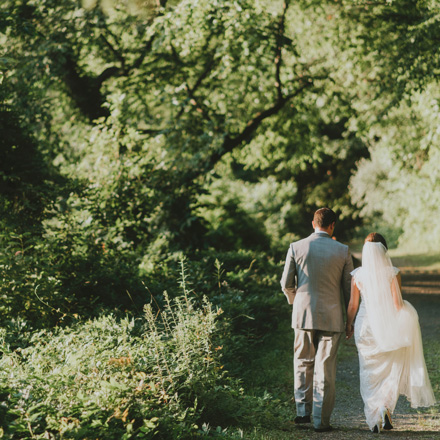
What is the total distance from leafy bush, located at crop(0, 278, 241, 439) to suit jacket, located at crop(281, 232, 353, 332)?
2.94 feet

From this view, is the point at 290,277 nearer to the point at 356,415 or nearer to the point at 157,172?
the point at 356,415

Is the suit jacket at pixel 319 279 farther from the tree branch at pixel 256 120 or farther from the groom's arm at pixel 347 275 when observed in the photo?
the tree branch at pixel 256 120

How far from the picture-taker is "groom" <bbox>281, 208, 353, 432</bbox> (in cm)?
528

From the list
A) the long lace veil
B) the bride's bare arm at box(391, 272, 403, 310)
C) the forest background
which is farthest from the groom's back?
the forest background

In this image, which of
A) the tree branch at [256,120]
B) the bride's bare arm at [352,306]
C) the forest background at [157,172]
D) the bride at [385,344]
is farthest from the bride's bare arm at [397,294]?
the tree branch at [256,120]

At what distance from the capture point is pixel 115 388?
415 cm

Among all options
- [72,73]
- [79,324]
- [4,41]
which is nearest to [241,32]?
[72,73]

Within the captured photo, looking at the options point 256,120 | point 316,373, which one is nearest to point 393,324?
point 316,373

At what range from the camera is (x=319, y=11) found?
13.9 meters

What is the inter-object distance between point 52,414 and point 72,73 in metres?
10.5

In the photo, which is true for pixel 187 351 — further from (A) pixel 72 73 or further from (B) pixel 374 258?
(A) pixel 72 73

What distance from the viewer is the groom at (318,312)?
17.3 ft

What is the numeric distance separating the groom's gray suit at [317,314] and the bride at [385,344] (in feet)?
0.78

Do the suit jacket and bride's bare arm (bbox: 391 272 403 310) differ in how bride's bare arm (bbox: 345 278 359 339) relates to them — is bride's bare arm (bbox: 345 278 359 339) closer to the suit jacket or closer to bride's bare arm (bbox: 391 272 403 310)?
the suit jacket
